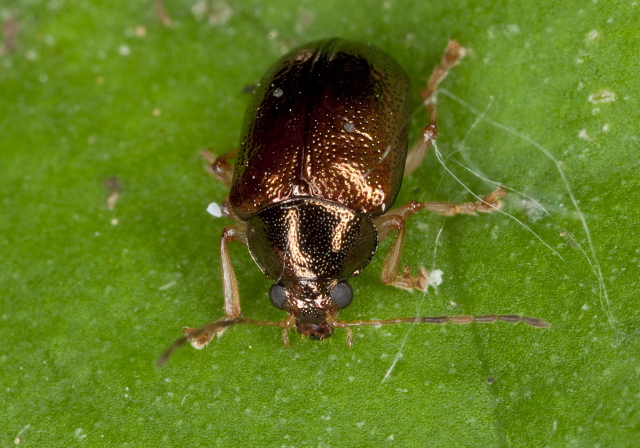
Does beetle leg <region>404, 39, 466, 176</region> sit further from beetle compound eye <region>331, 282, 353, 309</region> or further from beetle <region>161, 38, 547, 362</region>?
beetle compound eye <region>331, 282, 353, 309</region>

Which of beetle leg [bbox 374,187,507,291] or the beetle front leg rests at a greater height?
beetle leg [bbox 374,187,507,291]

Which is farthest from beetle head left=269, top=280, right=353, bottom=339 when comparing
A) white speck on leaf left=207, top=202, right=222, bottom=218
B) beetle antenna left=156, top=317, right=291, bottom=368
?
white speck on leaf left=207, top=202, right=222, bottom=218

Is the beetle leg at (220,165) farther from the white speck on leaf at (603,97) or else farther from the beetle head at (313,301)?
the white speck on leaf at (603,97)

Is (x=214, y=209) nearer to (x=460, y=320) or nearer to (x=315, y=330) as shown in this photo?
(x=315, y=330)

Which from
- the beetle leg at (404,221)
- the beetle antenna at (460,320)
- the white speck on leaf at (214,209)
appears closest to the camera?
the beetle antenna at (460,320)

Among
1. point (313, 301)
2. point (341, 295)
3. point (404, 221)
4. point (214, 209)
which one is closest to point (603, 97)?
point (404, 221)

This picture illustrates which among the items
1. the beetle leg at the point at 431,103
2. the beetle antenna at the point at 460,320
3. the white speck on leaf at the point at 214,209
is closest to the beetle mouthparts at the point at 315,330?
the beetle antenna at the point at 460,320
